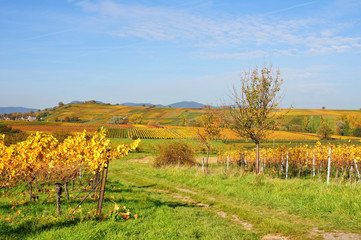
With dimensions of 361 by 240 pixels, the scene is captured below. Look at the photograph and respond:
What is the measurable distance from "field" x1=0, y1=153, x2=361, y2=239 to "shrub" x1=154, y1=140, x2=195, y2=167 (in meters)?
12.1

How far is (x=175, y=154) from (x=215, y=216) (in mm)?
16124

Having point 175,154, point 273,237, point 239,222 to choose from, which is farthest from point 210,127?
point 273,237

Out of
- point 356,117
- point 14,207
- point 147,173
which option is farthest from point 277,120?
point 356,117

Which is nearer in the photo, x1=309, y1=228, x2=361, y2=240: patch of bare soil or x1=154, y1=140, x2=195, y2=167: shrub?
x1=309, y1=228, x2=361, y2=240: patch of bare soil

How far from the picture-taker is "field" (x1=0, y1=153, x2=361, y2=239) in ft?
20.9

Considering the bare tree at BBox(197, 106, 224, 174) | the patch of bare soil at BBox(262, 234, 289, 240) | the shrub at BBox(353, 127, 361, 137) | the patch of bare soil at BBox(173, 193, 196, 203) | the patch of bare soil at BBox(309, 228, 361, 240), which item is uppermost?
the bare tree at BBox(197, 106, 224, 174)

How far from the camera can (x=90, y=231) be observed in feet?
20.2

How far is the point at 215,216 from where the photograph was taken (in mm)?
8398

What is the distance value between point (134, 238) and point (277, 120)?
11592 millimetres

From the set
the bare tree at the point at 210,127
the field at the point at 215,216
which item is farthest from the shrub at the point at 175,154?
the field at the point at 215,216

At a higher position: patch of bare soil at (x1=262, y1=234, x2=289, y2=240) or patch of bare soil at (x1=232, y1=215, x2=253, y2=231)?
patch of bare soil at (x1=262, y1=234, x2=289, y2=240)

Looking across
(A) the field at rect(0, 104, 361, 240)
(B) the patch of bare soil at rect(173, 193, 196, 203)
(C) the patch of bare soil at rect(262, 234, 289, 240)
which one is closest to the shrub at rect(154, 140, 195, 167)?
(A) the field at rect(0, 104, 361, 240)

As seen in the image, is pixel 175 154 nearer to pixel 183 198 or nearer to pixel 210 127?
pixel 210 127

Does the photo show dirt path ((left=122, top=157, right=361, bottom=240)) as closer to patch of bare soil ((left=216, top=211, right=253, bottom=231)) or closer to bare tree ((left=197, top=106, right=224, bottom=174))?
patch of bare soil ((left=216, top=211, right=253, bottom=231))
